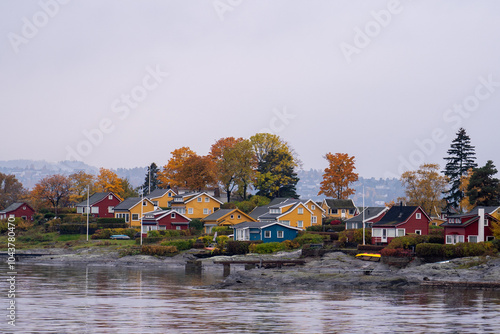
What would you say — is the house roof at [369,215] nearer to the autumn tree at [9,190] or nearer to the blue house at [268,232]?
the blue house at [268,232]

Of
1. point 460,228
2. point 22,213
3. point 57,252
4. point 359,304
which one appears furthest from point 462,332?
point 22,213

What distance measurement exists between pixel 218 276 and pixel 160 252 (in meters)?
19.0

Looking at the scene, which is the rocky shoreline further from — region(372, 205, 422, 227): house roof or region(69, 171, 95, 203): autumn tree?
region(69, 171, 95, 203): autumn tree

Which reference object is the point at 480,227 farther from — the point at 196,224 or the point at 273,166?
the point at 273,166

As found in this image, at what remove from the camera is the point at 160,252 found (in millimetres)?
84312

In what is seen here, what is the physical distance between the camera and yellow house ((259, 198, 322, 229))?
9981cm

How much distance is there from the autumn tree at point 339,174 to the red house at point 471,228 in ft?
159

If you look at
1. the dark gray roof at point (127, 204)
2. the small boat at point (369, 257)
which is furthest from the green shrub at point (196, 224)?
the small boat at point (369, 257)

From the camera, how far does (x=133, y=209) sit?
11581 cm

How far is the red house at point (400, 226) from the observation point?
8244 cm

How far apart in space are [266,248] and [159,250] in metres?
13.6

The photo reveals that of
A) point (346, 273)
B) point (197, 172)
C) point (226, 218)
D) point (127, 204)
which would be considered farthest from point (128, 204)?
point (346, 273)


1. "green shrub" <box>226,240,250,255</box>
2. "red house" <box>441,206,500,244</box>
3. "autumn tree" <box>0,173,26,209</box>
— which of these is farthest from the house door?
"autumn tree" <box>0,173,26,209</box>

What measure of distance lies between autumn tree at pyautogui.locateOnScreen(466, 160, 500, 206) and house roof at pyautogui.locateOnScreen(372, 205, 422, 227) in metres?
10.9
